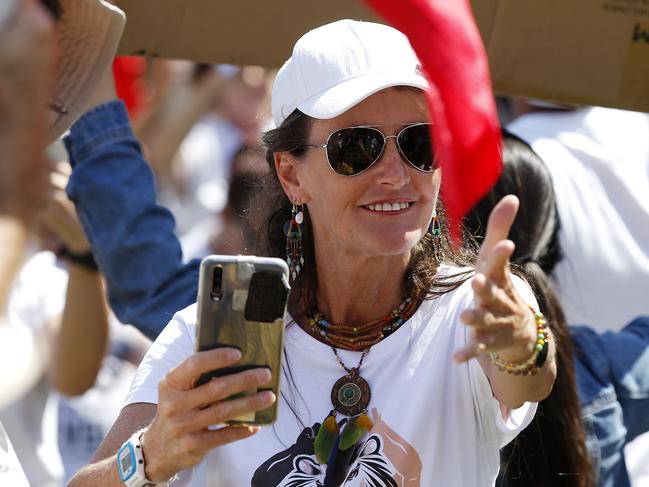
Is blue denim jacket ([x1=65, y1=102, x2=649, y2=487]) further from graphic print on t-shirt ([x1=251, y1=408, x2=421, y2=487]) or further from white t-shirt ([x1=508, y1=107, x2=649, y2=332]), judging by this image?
graphic print on t-shirt ([x1=251, y1=408, x2=421, y2=487])

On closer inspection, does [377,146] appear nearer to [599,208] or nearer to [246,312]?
[246,312]

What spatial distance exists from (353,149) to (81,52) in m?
0.71

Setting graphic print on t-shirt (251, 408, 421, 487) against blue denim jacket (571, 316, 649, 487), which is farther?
blue denim jacket (571, 316, 649, 487)

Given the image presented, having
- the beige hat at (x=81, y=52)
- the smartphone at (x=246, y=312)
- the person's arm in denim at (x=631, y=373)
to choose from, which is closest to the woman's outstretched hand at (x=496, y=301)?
the smartphone at (x=246, y=312)

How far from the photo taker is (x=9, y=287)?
143cm

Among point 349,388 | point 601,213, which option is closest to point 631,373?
point 601,213

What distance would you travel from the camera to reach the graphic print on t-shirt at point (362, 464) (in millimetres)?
2236

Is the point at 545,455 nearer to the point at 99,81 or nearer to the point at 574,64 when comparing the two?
the point at 574,64

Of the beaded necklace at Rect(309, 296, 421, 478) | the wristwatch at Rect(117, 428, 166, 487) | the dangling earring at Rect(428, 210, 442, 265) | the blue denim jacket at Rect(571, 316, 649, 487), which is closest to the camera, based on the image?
the wristwatch at Rect(117, 428, 166, 487)

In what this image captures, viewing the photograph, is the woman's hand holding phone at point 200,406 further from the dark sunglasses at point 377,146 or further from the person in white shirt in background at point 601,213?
the person in white shirt in background at point 601,213

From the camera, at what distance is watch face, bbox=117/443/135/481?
7.09 feet

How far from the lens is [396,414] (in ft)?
7.49

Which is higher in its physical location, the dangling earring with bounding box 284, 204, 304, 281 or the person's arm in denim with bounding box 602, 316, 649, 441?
the dangling earring with bounding box 284, 204, 304, 281

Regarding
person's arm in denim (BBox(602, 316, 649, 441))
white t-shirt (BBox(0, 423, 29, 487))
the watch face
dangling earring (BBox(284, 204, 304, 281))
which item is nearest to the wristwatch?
the watch face
